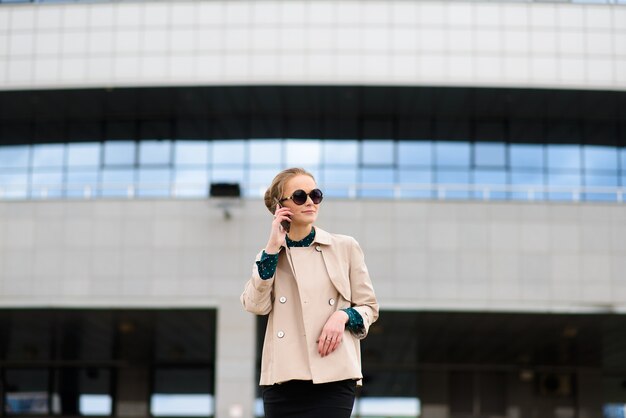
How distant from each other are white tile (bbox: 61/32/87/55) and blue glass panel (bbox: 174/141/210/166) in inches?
156

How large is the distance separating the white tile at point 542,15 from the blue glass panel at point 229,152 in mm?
8102

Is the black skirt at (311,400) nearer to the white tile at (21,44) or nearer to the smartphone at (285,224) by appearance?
the smartphone at (285,224)

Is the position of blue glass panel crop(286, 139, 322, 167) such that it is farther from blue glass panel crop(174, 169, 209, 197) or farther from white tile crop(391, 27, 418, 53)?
white tile crop(391, 27, 418, 53)

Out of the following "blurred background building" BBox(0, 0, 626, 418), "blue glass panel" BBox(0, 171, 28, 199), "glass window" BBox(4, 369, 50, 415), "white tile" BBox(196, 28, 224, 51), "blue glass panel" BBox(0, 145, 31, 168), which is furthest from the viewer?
"glass window" BBox(4, 369, 50, 415)

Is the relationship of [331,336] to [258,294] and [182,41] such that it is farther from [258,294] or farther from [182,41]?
[182,41]

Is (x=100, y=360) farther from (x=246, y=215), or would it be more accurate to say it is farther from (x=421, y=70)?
(x=421, y=70)

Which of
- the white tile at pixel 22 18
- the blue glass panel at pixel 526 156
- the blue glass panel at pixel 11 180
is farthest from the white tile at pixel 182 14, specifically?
the blue glass panel at pixel 526 156

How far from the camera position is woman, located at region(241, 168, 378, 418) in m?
4.20

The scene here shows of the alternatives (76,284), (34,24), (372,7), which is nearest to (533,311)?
(372,7)

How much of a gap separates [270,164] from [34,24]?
6.87 m

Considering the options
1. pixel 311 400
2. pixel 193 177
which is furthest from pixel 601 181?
pixel 311 400

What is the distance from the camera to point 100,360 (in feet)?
105

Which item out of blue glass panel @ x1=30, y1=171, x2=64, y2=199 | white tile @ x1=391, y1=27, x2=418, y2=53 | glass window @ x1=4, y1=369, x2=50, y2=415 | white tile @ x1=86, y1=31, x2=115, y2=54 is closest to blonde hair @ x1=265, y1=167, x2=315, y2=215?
white tile @ x1=391, y1=27, x2=418, y2=53

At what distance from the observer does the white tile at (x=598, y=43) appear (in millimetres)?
24312
